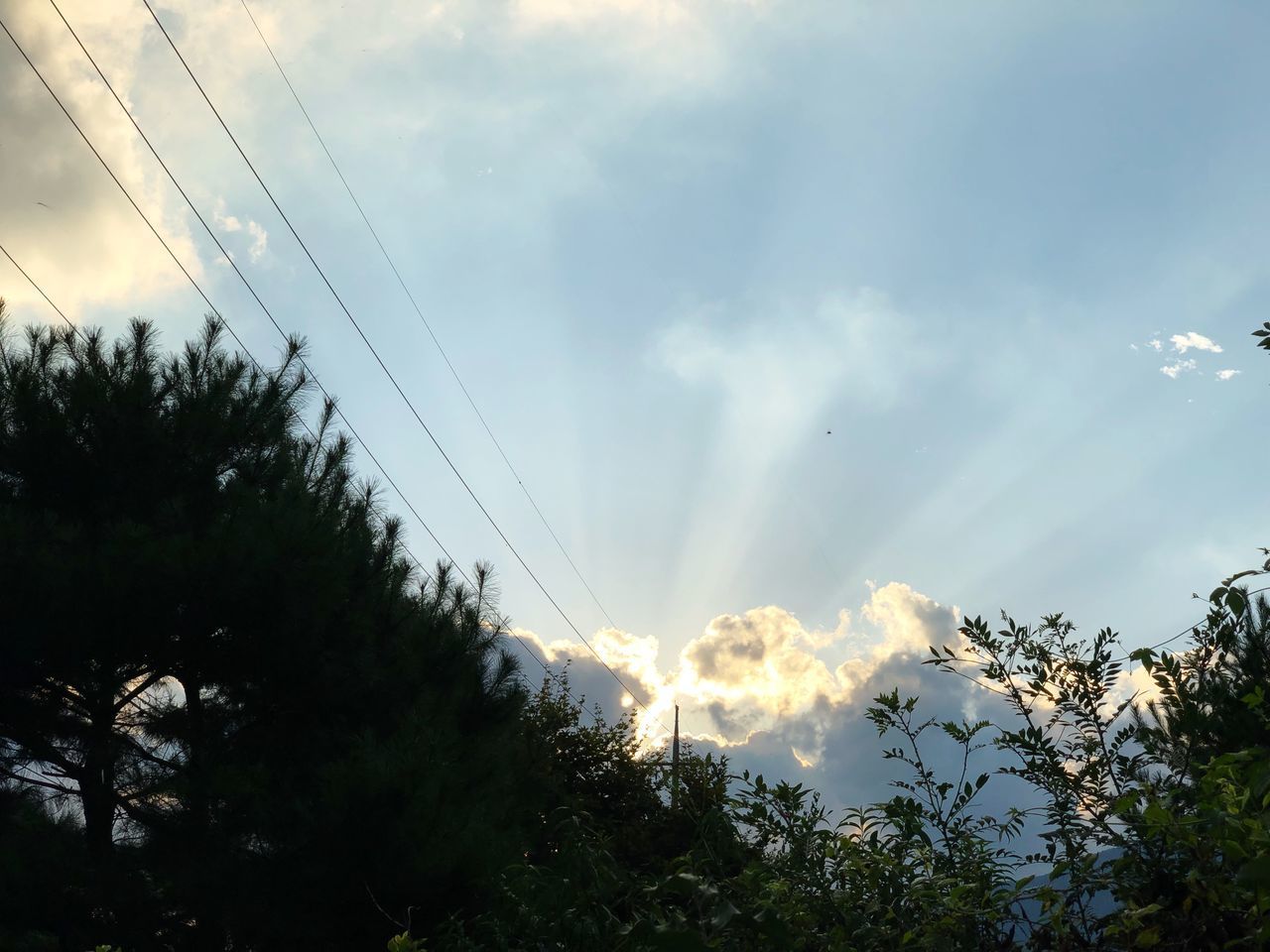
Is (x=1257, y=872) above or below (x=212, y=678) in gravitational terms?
below

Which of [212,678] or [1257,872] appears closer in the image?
[1257,872]

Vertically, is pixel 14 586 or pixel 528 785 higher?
pixel 14 586

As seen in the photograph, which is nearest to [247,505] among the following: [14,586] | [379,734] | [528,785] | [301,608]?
[301,608]

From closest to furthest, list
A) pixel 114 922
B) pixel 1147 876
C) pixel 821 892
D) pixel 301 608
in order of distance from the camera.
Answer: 1. pixel 1147 876
2. pixel 821 892
3. pixel 114 922
4. pixel 301 608

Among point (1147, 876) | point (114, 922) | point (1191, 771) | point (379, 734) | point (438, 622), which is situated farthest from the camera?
point (438, 622)

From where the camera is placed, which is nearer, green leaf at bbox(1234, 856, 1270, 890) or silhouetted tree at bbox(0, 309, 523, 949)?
green leaf at bbox(1234, 856, 1270, 890)

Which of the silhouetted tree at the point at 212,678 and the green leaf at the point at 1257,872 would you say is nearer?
the green leaf at the point at 1257,872

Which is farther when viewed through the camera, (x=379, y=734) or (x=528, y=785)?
(x=528, y=785)

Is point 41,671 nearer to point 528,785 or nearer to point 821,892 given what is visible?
point 528,785

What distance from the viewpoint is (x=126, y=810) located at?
9.15 meters

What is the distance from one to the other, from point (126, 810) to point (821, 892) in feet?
30.4

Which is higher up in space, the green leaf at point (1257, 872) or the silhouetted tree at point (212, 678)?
the silhouetted tree at point (212, 678)

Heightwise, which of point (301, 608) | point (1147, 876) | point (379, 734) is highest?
point (301, 608)

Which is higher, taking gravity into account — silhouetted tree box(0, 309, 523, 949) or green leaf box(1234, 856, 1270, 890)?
silhouetted tree box(0, 309, 523, 949)
